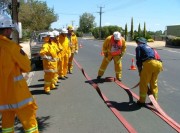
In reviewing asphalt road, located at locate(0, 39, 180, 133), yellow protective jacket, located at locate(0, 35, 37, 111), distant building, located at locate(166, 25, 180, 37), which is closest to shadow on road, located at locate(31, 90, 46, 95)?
asphalt road, located at locate(0, 39, 180, 133)

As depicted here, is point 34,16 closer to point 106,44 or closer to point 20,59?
point 106,44

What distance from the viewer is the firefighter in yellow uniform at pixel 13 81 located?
203 inches

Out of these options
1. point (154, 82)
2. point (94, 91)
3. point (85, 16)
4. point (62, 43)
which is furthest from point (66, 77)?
point (85, 16)

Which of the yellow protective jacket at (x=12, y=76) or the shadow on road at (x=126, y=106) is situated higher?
the yellow protective jacket at (x=12, y=76)

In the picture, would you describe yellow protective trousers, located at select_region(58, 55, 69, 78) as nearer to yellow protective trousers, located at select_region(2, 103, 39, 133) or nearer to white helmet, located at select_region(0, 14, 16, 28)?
yellow protective trousers, located at select_region(2, 103, 39, 133)

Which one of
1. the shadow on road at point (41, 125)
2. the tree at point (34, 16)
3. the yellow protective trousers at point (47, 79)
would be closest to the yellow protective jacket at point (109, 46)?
the yellow protective trousers at point (47, 79)

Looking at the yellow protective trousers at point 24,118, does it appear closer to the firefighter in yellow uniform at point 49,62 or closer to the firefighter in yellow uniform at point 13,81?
the firefighter in yellow uniform at point 13,81

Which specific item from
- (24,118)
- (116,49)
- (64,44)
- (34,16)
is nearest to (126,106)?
(24,118)

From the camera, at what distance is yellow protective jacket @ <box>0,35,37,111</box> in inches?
203

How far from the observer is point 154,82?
→ 356 inches

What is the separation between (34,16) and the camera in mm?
61031

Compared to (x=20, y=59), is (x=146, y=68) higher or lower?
lower

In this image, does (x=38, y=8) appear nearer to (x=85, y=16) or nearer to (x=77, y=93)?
(x=77, y=93)

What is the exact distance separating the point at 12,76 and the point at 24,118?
1.97ft
